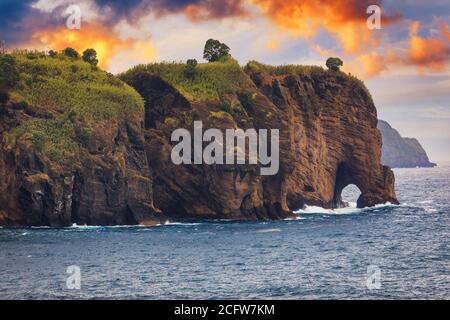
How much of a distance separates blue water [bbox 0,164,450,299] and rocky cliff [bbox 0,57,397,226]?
6466 mm

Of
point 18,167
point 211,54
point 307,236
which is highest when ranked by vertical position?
point 211,54

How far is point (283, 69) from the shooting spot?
166m

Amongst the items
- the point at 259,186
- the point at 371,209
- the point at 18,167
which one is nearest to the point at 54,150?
the point at 18,167

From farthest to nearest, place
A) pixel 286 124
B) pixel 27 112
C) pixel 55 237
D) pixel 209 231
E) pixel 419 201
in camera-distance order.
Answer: pixel 419 201 → pixel 286 124 → pixel 27 112 → pixel 209 231 → pixel 55 237

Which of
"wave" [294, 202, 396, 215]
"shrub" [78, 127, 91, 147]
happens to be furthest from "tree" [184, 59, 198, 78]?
"wave" [294, 202, 396, 215]

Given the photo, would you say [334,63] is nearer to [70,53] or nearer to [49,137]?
[70,53]

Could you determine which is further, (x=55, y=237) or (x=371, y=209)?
(x=371, y=209)

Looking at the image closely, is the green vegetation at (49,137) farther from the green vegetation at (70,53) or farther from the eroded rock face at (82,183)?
the green vegetation at (70,53)

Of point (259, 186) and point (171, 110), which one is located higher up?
point (171, 110)

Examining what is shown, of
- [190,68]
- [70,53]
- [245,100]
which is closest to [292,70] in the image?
[245,100]

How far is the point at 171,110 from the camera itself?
141 meters

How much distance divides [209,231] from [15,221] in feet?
92.6

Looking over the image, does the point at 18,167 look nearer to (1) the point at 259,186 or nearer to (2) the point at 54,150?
(2) the point at 54,150

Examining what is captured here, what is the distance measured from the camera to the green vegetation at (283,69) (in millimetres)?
162625
